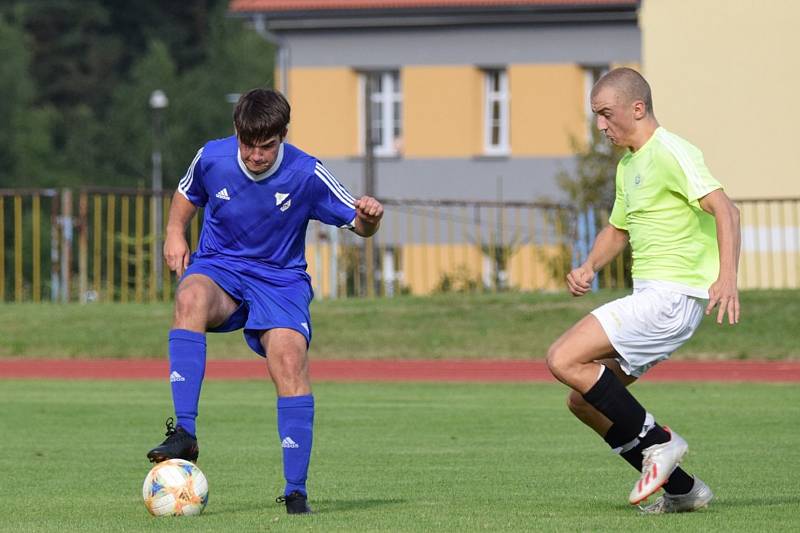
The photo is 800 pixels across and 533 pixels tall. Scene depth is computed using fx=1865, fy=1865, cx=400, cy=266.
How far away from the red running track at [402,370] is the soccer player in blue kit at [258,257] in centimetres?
1079

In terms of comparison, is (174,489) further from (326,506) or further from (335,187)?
(335,187)

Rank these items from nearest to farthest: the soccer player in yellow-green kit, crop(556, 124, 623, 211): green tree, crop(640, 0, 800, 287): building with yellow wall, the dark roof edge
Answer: the soccer player in yellow-green kit
crop(640, 0, 800, 287): building with yellow wall
crop(556, 124, 623, 211): green tree
the dark roof edge

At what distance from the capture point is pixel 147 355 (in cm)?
2309

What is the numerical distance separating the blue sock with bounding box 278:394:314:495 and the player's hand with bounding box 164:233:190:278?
2.94 feet

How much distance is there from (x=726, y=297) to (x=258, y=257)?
2.27m

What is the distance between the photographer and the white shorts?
843cm

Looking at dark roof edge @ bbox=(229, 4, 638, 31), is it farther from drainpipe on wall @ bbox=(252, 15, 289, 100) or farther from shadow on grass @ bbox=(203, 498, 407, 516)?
shadow on grass @ bbox=(203, 498, 407, 516)

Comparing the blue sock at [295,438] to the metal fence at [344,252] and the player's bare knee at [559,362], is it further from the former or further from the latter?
the metal fence at [344,252]

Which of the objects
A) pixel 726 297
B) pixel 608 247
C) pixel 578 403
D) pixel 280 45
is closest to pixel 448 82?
pixel 280 45

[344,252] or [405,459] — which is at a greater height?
[344,252]

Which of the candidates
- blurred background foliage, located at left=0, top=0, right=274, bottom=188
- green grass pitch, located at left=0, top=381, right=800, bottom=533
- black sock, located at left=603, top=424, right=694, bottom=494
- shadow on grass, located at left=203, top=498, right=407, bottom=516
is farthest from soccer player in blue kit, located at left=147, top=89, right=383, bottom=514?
blurred background foliage, located at left=0, top=0, right=274, bottom=188

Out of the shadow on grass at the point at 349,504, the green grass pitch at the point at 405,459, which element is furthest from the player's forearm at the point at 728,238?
the shadow on grass at the point at 349,504

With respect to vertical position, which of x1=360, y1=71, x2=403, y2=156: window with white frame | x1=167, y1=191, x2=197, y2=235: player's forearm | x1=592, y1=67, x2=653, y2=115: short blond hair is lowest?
x1=167, y1=191, x2=197, y2=235: player's forearm

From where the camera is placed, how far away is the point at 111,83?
82.1 meters
